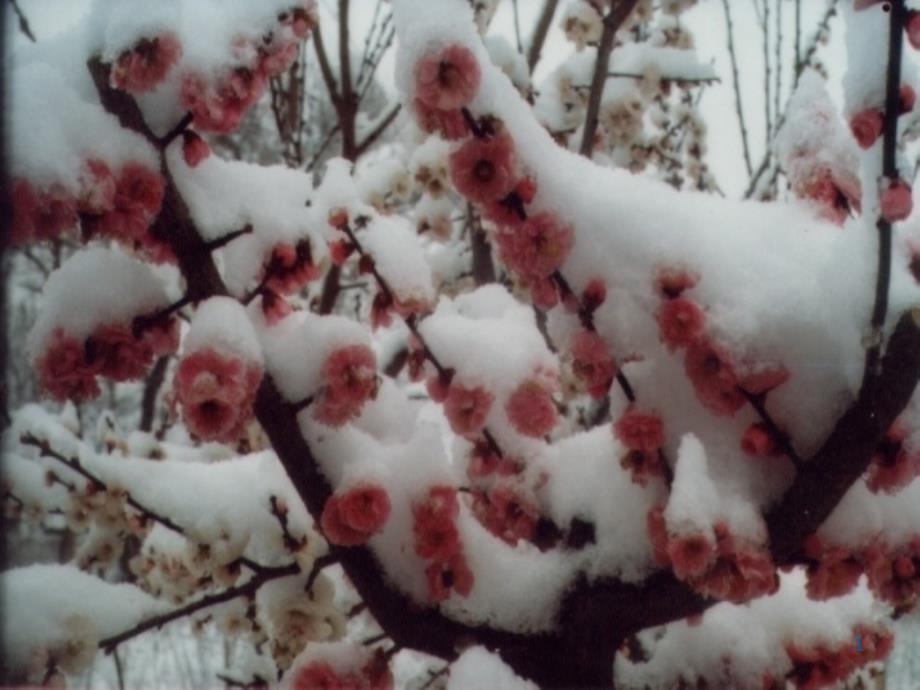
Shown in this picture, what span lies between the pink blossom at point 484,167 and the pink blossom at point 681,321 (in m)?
0.27

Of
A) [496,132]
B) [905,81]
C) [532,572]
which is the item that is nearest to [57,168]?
[496,132]

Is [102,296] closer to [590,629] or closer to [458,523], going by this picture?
[458,523]

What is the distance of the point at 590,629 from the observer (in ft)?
4.56

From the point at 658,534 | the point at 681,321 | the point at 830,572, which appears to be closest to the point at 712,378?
the point at 681,321

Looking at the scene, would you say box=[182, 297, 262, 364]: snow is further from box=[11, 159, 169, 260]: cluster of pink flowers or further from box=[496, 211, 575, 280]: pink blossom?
box=[496, 211, 575, 280]: pink blossom

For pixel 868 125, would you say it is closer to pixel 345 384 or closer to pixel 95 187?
pixel 345 384

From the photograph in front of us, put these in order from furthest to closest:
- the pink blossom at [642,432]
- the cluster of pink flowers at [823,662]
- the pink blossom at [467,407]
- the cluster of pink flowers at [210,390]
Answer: the cluster of pink flowers at [823,662] < the pink blossom at [467,407] < the pink blossom at [642,432] < the cluster of pink flowers at [210,390]

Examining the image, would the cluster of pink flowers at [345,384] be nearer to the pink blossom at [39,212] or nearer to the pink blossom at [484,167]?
the pink blossom at [484,167]

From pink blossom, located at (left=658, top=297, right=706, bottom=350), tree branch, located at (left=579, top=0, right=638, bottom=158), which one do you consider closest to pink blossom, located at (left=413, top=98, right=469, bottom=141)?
pink blossom, located at (left=658, top=297, right=706, bottom=350)

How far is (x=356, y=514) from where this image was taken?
127 cm

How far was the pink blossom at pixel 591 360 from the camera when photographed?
128cm

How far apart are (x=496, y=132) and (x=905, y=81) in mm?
511

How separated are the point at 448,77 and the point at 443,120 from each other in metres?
0.07

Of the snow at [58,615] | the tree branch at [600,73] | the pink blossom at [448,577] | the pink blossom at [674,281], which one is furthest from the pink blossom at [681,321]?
the tree branch at [600,73]
